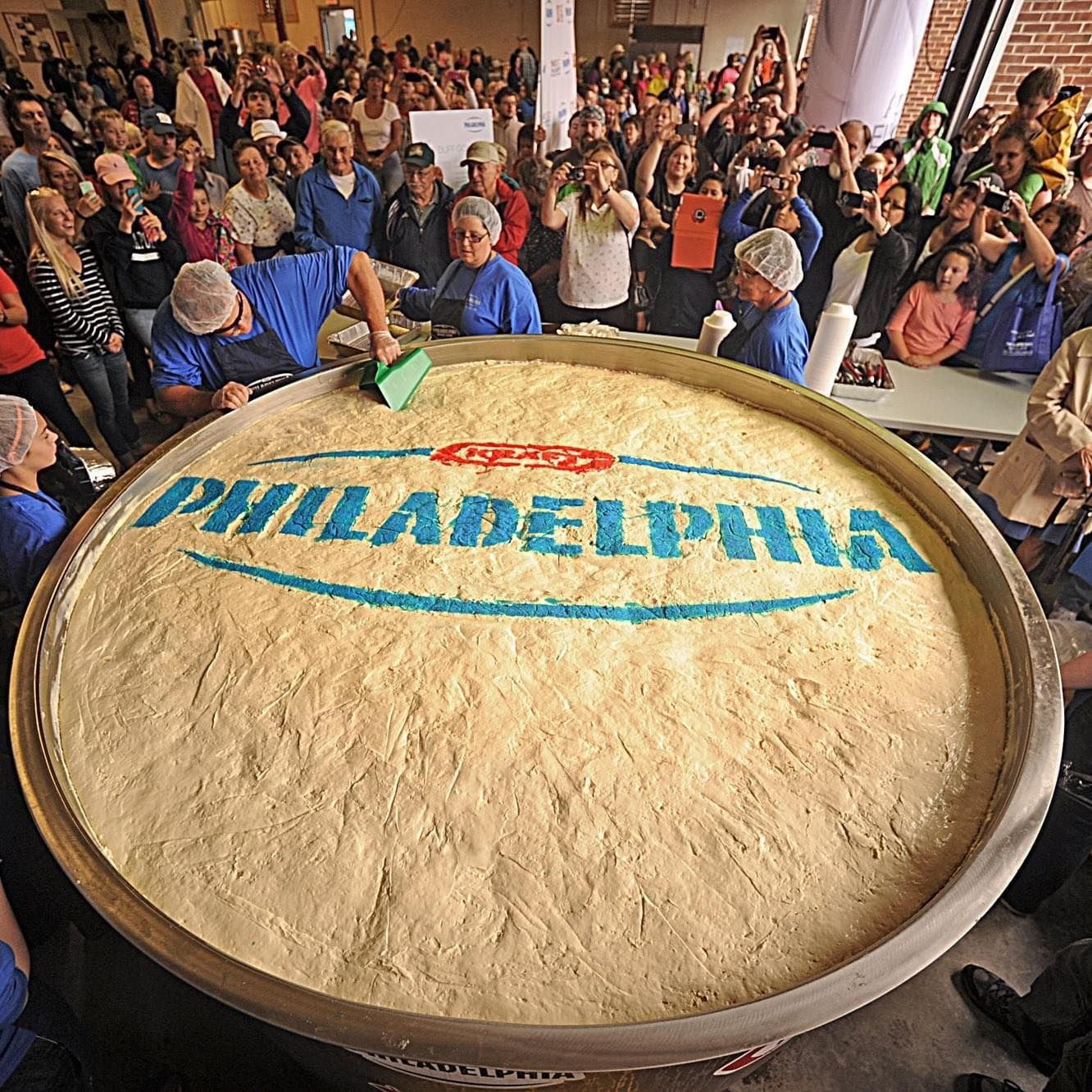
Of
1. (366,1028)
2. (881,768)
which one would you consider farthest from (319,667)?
(881,768)

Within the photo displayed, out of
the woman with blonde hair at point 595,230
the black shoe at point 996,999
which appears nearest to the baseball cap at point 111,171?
the woman with blonde hair at point 595,230

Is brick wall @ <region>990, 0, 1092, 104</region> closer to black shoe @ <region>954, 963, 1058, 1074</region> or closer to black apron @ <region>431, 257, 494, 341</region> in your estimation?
black apron @ <region>431, 257, 494, 341</region>

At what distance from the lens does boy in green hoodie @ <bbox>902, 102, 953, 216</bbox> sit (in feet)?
16.7

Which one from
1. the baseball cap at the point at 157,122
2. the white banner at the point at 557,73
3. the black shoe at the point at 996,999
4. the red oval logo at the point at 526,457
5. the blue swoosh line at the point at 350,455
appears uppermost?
the white banner at the point at 557,73

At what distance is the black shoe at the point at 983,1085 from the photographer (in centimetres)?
191

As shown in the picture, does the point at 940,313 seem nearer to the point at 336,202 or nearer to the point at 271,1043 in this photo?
the point at 336,202

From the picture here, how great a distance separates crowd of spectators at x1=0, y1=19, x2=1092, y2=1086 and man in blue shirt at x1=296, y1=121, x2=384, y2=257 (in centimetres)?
1

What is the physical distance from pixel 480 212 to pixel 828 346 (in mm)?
1691

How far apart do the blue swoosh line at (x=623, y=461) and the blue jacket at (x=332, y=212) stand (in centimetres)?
301

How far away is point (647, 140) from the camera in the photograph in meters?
5.80

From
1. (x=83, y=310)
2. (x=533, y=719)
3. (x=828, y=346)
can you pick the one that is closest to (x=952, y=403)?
(x=828, y=346)

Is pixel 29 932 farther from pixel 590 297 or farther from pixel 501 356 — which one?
pixel 590 297

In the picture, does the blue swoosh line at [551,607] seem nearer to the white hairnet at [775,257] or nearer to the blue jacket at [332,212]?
the white hairnet at [775,257]

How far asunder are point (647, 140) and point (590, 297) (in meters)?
2.45
